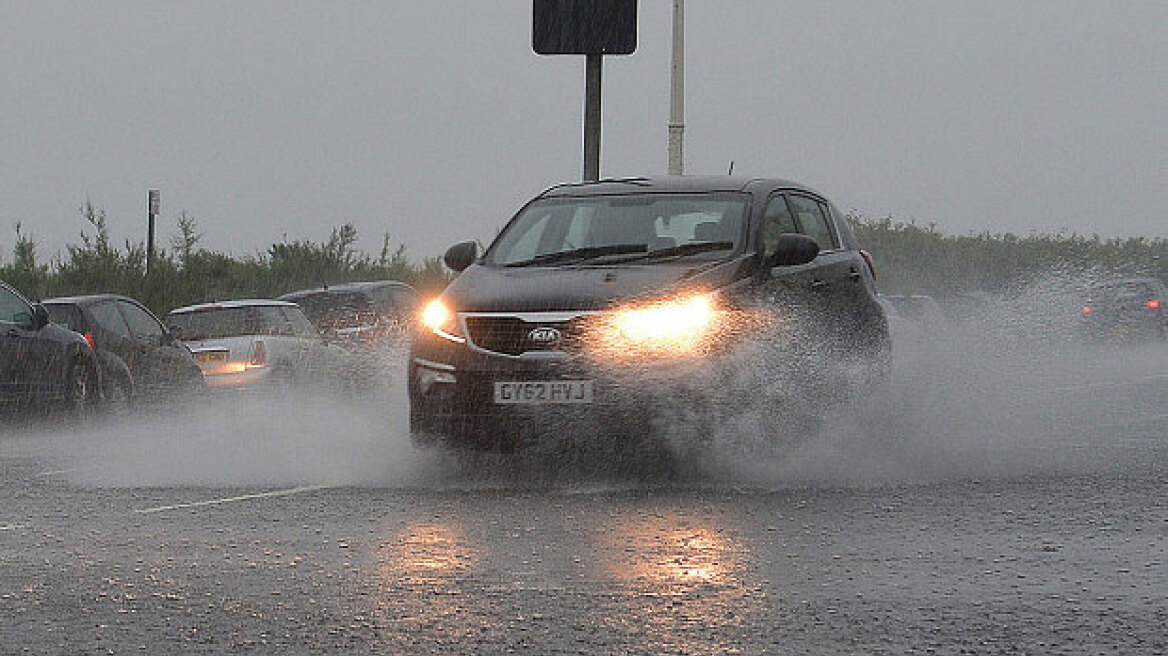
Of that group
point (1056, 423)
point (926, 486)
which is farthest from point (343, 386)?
point (926, 486)

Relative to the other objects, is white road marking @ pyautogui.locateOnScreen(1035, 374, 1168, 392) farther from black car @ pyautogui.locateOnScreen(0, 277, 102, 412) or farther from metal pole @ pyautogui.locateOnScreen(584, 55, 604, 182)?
black car @ pyautogui.locateOnScreen(0, 277, 102, 412)

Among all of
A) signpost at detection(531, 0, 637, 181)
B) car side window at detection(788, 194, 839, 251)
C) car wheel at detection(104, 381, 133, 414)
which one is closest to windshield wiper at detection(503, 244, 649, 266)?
car side window at detection(788, 194, 839, 251)

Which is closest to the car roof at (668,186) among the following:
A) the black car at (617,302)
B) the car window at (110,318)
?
the black car at (617,302)

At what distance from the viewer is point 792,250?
39.5 feet

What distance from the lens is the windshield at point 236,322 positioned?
837 inches

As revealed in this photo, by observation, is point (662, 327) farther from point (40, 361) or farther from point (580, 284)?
point (40, 361)

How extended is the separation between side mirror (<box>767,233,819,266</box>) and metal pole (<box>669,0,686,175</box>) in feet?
56.3

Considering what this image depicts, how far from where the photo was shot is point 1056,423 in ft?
53.4

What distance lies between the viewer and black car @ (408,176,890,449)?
11.0 meters

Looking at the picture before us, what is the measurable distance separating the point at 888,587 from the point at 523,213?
630cm

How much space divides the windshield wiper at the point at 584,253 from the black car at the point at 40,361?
6.90 metres

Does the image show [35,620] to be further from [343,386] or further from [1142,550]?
[343,386]

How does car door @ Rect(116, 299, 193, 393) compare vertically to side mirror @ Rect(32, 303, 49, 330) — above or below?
below

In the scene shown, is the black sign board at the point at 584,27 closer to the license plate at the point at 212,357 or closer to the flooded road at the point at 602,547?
the license plate at the point at 212,357
